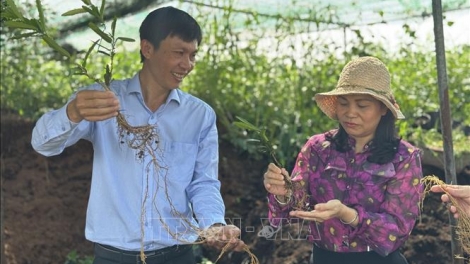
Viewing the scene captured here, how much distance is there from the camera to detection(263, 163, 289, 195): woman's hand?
272 cm

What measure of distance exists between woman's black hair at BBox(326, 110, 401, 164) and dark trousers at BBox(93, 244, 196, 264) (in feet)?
2.07

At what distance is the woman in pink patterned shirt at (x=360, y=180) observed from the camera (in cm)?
274

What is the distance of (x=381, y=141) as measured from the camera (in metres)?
2.83

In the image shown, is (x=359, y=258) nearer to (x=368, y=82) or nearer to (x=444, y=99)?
(x=368, y=82)

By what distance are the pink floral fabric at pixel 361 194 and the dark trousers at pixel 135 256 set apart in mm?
341

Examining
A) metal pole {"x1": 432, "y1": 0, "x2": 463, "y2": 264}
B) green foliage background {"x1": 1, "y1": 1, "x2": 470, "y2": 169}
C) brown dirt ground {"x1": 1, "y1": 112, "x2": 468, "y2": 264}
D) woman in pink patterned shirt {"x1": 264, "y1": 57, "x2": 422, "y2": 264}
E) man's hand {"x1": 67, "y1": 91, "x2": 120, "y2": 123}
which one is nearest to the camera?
man's hand {"x1": 67, "y1": 91, "x2": 120, "y2": 123}

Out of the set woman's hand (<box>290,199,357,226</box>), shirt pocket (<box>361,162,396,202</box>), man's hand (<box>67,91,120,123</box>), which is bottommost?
woman's hand (<box>290,199,357,226</box>)

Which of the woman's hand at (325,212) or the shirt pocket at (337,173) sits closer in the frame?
the woman's hand at (325,212)

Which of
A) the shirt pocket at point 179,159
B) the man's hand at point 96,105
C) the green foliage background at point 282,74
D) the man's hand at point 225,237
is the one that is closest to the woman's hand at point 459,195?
the man's hand at point 225,237

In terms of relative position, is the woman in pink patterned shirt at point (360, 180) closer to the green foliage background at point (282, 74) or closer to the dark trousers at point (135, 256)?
the dark trousers at point (135, 256)

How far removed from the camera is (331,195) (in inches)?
112

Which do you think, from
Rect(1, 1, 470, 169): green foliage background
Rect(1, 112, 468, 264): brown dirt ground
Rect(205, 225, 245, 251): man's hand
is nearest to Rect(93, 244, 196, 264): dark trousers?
Rect(205, 225, 245, 251): man's hand

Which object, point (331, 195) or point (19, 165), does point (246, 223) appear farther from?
point (331, 195)

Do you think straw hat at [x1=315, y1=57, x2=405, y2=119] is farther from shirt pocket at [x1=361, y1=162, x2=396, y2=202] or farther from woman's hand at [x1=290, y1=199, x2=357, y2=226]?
woman's hand at [x1=290, y1=199, x2=357, y2=226]
